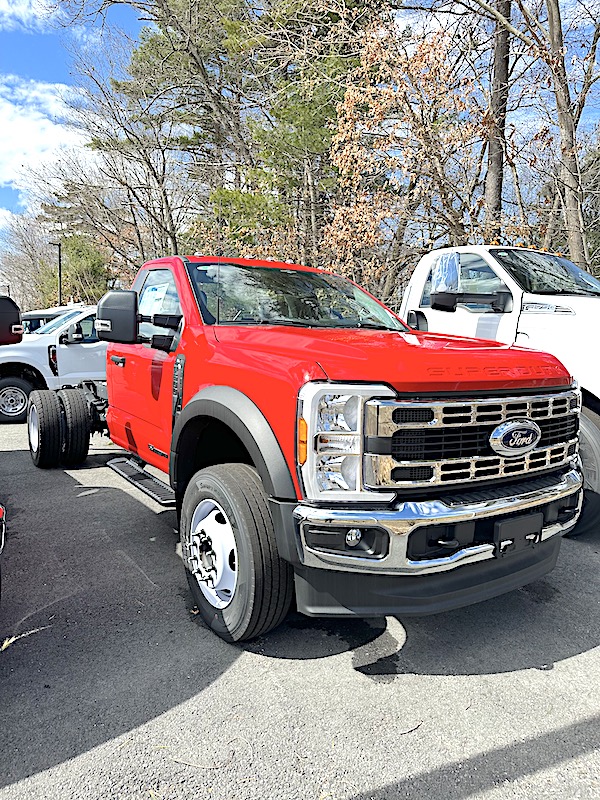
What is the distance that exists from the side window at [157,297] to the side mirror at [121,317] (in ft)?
0.71

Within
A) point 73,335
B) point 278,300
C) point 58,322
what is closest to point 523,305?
point 278,300

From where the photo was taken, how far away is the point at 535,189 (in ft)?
A: 41.0

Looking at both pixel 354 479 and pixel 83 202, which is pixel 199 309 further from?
pixel 83 202

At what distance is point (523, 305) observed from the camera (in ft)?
17.4

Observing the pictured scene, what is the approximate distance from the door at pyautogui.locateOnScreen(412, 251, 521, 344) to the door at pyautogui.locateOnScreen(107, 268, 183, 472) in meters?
2.45

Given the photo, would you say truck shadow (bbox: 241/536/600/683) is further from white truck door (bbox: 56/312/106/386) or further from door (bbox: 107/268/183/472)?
white truck door (bbox: 56/312/106/386)

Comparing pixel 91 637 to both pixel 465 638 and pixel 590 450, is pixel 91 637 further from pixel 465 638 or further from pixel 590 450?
pixel 590 450

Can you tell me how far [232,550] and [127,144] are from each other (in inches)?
1030

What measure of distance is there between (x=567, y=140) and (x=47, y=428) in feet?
30.5

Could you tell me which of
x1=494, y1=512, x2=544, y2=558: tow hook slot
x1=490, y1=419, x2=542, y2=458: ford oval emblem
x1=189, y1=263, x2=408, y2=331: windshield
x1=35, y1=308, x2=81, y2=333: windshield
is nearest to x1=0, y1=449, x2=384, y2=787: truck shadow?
x1=494, y1=512, x2=544, y2=558: tow hook slot

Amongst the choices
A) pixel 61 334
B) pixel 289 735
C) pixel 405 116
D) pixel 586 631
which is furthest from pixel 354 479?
pixel 405 116

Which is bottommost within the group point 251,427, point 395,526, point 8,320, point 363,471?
point 395,526

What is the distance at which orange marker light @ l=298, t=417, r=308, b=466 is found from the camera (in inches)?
104

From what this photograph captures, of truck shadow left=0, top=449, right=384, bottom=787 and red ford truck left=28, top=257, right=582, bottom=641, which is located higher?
red ford truck left=28, top=257, right=582, bottom=641
